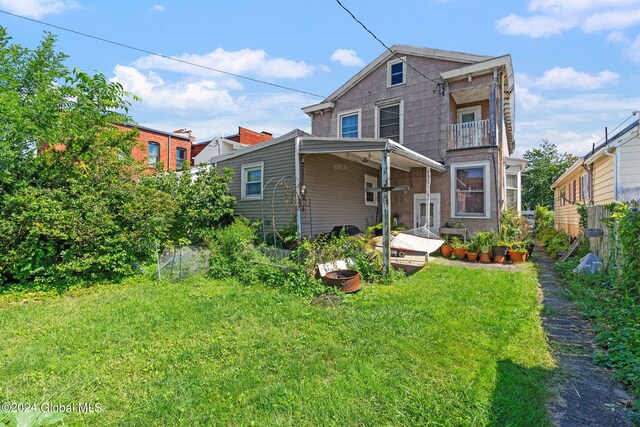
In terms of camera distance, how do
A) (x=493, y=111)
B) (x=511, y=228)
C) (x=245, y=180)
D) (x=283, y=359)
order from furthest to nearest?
(x=245, y=180) < (x=511, y=228) < (x=493, y=111) < (x=283, y=359)

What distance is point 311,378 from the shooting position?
2760 millimetres

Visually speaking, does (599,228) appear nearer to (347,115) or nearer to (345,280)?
(345,280)

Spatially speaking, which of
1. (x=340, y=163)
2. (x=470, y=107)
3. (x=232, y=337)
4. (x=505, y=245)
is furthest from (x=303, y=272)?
(x=470, y=107)

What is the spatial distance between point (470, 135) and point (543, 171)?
83.2 feet

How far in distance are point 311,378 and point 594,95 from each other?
1441 centimetres

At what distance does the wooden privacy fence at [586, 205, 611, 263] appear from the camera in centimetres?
618

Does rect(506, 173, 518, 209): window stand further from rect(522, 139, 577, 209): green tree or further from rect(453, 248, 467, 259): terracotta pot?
rect(522, 139, 577, 209): green tree

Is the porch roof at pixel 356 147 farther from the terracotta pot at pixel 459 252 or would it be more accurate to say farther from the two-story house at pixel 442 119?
the terracotta pot at pixel 459 252

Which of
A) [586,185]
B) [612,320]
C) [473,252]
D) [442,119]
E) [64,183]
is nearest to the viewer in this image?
[612,320]

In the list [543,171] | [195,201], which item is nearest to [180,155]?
[195,201]

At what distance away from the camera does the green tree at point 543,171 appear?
2873 centimetres

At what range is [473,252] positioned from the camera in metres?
8.38

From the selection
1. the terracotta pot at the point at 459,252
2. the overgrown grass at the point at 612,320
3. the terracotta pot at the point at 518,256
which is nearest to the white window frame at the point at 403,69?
the terracotta pot at the point at 459,252

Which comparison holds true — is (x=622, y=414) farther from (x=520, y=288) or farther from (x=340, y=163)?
(x=340, y=163)
